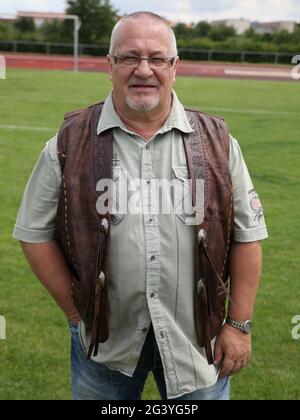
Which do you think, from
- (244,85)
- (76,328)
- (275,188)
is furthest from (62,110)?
(76,328)

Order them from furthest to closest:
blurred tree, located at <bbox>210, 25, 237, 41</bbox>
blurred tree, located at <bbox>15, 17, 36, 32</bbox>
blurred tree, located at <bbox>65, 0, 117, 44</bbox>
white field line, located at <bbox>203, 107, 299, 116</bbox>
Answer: blurred tree, located at <bbox>210, 25, 237, 41</bbox> → blurred tree, located at <bbox>15, 17, 36, 32</bbox> → blurred tree, located at <bbox>65, 0, 117, 44</bbox> → white field line, located at <bbox>203, 107, 299, 116</bbox>

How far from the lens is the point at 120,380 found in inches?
90.0

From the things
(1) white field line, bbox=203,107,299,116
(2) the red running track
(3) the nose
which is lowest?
(2) the red running track

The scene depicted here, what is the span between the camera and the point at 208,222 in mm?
2102

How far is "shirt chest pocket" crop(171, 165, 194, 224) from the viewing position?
2092 millimetres

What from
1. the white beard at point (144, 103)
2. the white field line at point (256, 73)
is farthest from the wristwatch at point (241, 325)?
the white field line at point (256, 73)

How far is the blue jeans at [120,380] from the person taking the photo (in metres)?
2.23

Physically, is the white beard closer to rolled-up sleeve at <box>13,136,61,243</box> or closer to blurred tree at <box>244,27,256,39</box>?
rolled-up sleeve at <box>13,136,61,243</box>

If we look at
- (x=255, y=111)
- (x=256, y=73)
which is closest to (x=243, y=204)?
(x=255, y=111)

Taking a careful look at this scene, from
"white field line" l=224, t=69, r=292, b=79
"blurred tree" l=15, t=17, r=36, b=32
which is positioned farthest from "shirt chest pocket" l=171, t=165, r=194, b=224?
"blurred tree" l=15, t=17, r=36, b=32

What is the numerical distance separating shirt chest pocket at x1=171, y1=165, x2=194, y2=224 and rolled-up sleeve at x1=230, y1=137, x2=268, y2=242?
17cm

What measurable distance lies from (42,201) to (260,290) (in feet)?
10.4

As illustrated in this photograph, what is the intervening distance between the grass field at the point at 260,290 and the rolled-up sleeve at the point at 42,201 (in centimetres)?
162
